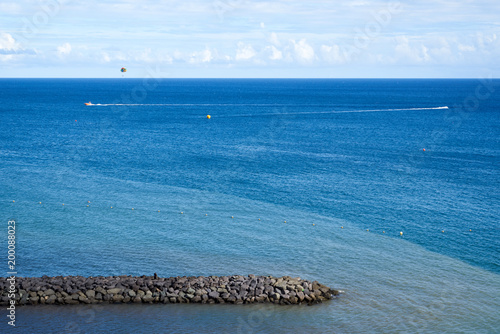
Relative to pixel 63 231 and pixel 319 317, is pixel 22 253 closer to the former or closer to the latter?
pixel 63 231

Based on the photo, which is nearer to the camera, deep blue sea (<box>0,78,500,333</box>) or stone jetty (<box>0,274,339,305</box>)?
deep blue sea (<box>0,78,500,333</box>)

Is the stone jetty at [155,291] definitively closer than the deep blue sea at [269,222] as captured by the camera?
No

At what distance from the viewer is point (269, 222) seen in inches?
2114

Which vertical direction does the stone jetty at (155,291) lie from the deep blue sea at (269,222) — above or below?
below

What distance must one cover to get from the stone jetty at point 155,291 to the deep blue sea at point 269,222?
0.81m

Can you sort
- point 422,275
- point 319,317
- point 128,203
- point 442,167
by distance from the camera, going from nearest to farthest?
point 319,317 → point 422,275 → point 128,203 → point 442,167

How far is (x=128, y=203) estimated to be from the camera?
59.9 metres

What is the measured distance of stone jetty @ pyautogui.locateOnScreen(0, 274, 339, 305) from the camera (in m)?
33.8

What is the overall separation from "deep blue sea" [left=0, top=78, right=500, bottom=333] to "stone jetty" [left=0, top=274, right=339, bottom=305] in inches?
32.0

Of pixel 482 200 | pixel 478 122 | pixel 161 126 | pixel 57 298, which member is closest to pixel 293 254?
pixel 57 298

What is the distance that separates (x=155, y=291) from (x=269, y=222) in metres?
21.0

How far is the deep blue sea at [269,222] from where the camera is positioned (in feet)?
110

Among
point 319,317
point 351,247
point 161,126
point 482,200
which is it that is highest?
point 161,126

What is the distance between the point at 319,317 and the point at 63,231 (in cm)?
2770
